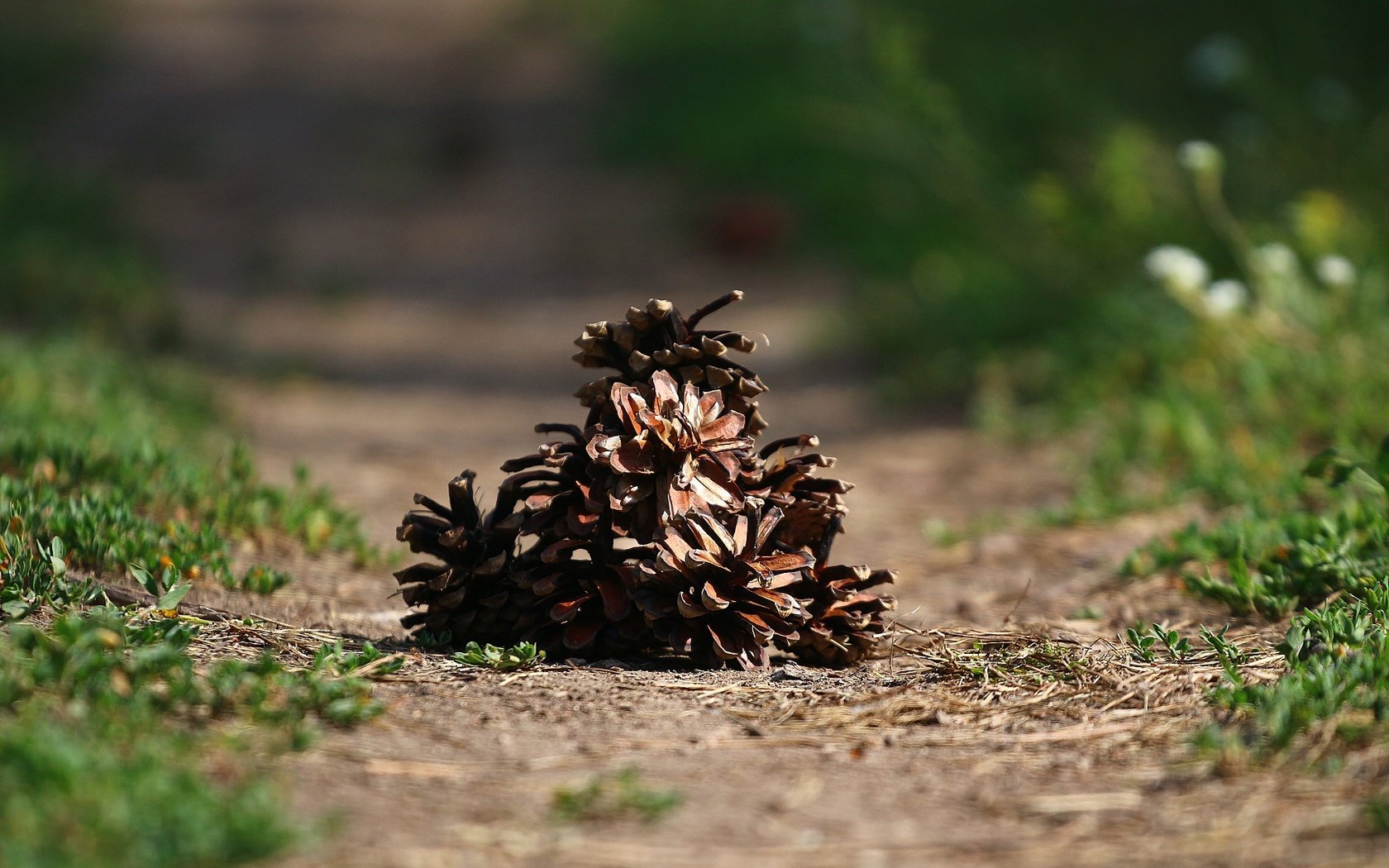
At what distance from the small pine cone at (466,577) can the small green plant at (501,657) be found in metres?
0.14

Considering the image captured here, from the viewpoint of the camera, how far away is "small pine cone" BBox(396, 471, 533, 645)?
2.67 metres

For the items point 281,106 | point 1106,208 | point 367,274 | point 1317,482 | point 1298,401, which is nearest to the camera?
point 1317,482

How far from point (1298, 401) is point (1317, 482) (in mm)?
918

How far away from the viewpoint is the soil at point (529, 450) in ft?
6.04

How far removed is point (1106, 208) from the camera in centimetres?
657

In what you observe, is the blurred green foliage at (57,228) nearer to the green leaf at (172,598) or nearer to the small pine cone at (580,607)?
the green leaf at (172,598)

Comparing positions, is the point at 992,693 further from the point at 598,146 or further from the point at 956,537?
the point at 598,146

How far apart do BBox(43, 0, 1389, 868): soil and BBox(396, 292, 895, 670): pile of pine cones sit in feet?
0.32

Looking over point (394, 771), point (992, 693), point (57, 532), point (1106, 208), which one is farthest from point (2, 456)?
point (1106, 208)

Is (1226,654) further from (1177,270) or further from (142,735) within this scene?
(1177,270)

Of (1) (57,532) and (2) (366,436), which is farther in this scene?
(2) (366,436)

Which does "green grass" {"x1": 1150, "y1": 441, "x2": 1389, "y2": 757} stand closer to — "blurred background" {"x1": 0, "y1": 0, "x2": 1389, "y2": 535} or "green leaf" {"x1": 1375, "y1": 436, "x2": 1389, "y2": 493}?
"green leaf" {"x1": 1375, "y1": 436, "x2": 1389, "y2": 493}

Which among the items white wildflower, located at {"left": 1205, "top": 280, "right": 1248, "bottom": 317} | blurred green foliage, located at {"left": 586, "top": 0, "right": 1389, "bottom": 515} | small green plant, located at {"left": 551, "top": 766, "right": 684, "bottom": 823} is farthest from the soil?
white wildflower, located at {"left": 1205, "top": 280, "right": 1248, "bottom": 317}

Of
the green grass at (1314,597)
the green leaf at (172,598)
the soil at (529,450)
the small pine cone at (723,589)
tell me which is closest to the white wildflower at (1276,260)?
the soil at (529,450)
